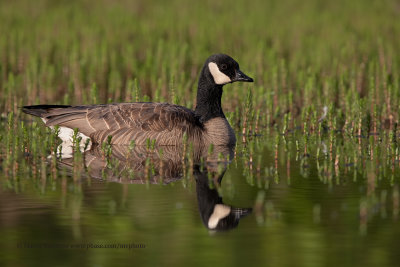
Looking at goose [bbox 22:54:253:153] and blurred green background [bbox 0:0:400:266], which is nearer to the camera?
blurred green background [bbox 0:0:400:266]

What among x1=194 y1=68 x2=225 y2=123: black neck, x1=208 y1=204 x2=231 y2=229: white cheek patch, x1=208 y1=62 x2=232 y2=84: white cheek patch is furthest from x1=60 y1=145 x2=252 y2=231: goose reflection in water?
→ x1=208 y1=62 x2=232 y2=84: white cheek patch

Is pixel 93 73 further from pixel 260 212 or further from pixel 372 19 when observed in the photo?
pixel 372 19

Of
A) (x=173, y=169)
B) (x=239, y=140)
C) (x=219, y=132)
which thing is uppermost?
(x=219, y=132)

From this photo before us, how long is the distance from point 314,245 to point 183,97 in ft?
36.7

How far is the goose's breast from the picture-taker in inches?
597

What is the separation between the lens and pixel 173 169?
12562mm

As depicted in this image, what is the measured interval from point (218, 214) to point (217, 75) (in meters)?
6.89

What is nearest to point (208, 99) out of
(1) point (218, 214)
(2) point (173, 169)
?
(2) point (173, 169)

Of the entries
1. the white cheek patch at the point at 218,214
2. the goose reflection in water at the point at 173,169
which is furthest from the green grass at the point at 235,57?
the white cheek patch at the point at 218,214

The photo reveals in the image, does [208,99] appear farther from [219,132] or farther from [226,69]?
[219,132]

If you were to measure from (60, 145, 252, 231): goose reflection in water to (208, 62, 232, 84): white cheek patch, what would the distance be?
1.67 metres

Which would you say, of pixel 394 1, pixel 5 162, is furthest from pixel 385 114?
pixel 394 1

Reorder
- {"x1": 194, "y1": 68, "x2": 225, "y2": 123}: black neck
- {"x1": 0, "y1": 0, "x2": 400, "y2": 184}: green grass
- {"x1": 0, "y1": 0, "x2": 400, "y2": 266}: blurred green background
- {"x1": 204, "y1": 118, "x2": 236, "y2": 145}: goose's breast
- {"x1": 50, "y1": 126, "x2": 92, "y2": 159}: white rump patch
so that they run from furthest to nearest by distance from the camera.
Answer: {"x1": 0, "y1": 0, "x2": 400, "y2": 184}: green grass, {"x1": 194, "y1": 68, "x2": 225, "y2": 123}: black neck, {"x1": 204, "y1": 118, "x2": 236, "y2": 145}: goose's breast, {"x1": 50, "y1": 126, "x2": 92, "y2": 159}: white rump patch, {"x1": 0, "y1": 0, "x2": 400, "y2": 266}: blurred green background

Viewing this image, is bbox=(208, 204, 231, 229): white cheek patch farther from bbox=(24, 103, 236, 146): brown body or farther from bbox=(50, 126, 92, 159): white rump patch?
bbox=(50, 126, 92, 159): white rump patch
